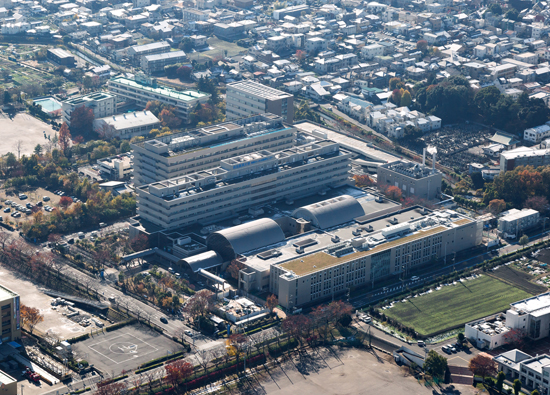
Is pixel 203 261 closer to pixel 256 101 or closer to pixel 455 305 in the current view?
pixel 455 305

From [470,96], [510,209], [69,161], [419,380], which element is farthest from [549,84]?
[419,380]

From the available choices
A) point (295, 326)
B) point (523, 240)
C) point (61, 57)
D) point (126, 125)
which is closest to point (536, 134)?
point (523, 240)

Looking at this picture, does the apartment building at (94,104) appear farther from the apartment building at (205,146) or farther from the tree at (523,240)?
the tree at (523,240)

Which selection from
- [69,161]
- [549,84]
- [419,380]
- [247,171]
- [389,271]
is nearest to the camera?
[419,380]

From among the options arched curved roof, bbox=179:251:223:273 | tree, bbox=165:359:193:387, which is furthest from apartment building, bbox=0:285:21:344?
arched curved roof, bbox=179:251:223:273

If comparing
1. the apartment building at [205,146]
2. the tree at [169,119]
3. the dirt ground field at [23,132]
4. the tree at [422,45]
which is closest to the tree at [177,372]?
the apartment building at [205,146]

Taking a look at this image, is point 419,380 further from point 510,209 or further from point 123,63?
point 123,63

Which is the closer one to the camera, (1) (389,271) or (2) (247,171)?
(1) (389,271)

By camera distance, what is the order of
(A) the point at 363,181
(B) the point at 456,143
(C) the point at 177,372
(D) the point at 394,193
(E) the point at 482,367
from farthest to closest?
(B) the point at 456,143, (A) the point at 363,181, (D) the point at 394,193, (E) the point at 482,367, (C) the point at 177,372
